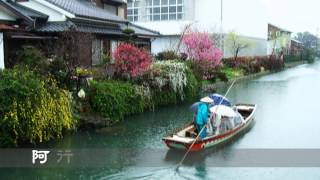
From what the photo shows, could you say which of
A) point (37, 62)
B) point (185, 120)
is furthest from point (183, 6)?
point (37, 62)

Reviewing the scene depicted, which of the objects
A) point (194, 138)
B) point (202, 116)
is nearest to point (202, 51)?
point (202, 116)

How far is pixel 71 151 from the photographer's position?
1421cm

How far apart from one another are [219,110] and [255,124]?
4.75 meters

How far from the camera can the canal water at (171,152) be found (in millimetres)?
12055

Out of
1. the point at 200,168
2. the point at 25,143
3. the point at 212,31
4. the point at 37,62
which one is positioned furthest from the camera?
the point at 212,31

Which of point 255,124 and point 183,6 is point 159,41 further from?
point 255,124

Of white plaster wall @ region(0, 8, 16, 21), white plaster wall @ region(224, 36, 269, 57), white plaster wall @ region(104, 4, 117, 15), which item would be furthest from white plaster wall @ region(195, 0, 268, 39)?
white plaster wall @ region(0, 8, 16, 21)

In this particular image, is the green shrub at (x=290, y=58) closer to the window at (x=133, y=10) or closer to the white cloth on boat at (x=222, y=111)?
the window at (x=133, y=10)

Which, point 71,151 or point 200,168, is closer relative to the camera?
point 200,168

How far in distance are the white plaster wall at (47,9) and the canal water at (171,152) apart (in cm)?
745

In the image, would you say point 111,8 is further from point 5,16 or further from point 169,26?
point 5,16

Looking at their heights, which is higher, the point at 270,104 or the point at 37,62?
the point at 37,62

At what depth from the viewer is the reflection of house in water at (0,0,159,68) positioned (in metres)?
17.8

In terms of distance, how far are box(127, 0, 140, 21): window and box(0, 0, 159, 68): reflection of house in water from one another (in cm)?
1949
